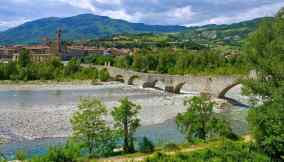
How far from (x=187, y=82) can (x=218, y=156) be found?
46.8 metres

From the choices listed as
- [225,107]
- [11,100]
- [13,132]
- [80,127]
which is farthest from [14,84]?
[80,127]

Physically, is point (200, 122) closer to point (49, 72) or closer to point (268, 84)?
point (268, 84)

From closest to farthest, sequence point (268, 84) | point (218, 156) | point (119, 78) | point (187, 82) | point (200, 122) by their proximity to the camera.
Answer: point (218, 156), point (268, 84), point (200, 122), point (187, 82), point (119, 78)

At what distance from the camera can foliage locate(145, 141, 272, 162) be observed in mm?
19609

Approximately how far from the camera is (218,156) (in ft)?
66.8

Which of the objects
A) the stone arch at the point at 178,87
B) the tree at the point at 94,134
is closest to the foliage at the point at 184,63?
the stone arch at the point at 178,87

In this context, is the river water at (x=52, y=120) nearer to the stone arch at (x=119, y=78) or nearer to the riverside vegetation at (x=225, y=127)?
the riverside vegetation at (x=225, y=127)

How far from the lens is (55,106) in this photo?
50.6 meters

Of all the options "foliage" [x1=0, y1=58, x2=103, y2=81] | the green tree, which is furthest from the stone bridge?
the green tree

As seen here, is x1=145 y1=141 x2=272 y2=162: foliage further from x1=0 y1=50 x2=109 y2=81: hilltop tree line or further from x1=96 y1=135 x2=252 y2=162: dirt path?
x1=0 y1=50 x2=109 y2=81: hilltop tree line

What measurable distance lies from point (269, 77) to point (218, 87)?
117 feet

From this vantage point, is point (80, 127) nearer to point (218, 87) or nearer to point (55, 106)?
point (55, 106)

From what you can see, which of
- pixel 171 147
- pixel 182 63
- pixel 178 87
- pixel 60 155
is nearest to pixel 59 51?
pixel 182 63

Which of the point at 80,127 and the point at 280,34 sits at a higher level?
the point at 280,34
